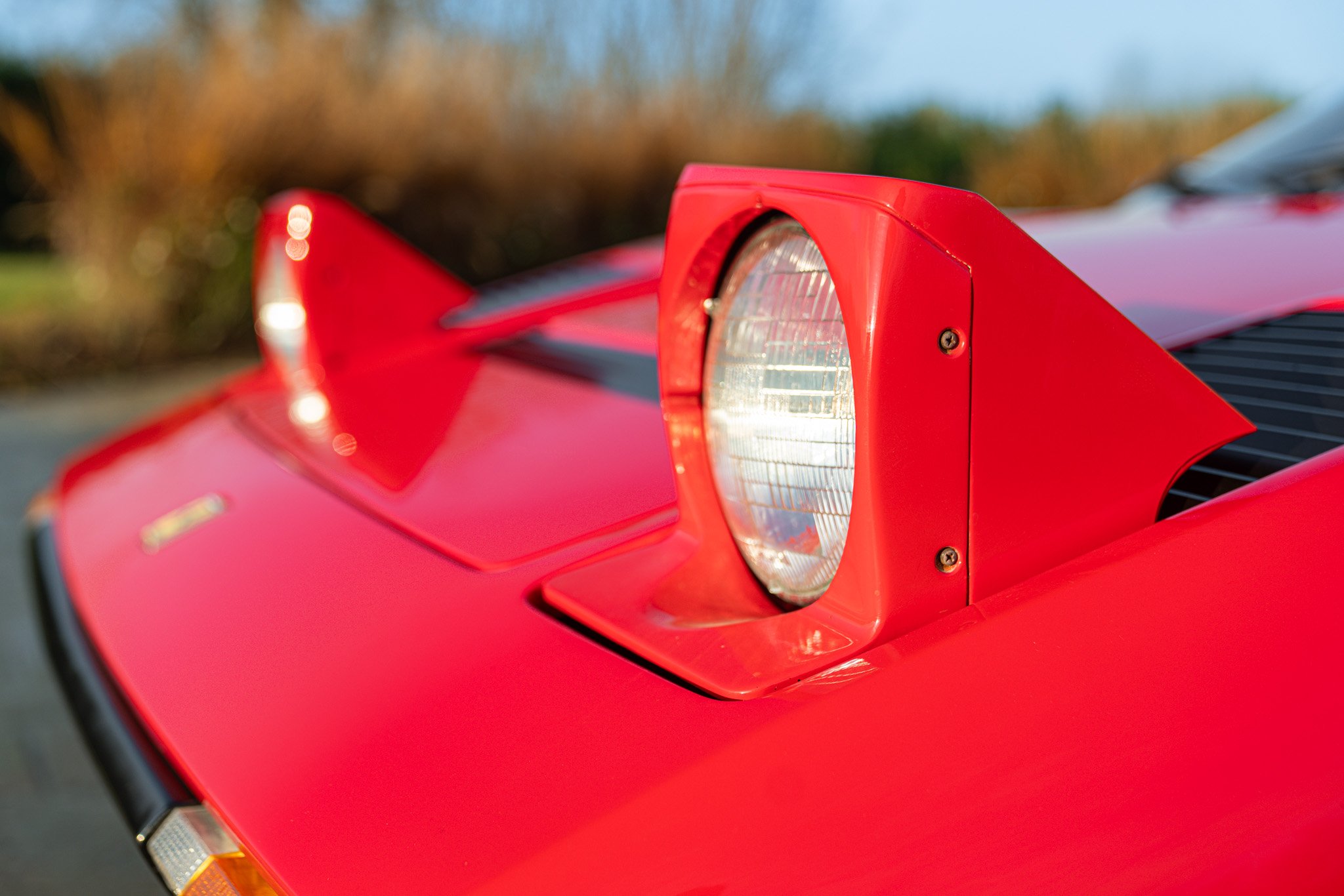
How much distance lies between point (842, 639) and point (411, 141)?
7006 millimetres

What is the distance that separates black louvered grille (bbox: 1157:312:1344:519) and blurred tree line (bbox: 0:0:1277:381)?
18.7 feet

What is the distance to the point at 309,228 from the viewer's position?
1731 mm

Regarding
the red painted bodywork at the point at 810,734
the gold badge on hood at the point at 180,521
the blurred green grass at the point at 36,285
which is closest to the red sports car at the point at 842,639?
the red painted bodywork at the point at 810,734

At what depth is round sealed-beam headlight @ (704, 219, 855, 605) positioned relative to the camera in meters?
0.74

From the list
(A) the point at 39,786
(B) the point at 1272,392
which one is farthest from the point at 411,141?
(B) the point at 1272,392

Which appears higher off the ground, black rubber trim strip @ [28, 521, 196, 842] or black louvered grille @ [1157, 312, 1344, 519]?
black louvered grille @ [1157, 312, 1344, 519]

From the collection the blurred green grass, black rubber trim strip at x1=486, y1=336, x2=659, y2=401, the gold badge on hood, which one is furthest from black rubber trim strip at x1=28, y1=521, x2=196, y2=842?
the blurred green grass

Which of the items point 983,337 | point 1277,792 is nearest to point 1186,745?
point 1277,792

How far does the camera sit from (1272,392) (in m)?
0.96

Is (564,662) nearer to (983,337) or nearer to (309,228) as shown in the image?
(983,337)

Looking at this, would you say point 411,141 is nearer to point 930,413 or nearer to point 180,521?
point 180,521

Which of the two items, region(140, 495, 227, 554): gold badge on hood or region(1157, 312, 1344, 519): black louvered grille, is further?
region(140, 495, 227, 554): gold badge on hood

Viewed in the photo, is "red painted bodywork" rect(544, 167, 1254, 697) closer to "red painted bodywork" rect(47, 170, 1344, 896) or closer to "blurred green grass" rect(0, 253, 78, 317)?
"red painted bodywork" rect(47, 170, 1344, 896)

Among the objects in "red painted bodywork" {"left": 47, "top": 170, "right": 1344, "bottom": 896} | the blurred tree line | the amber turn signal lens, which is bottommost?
the amber turn signal lens
